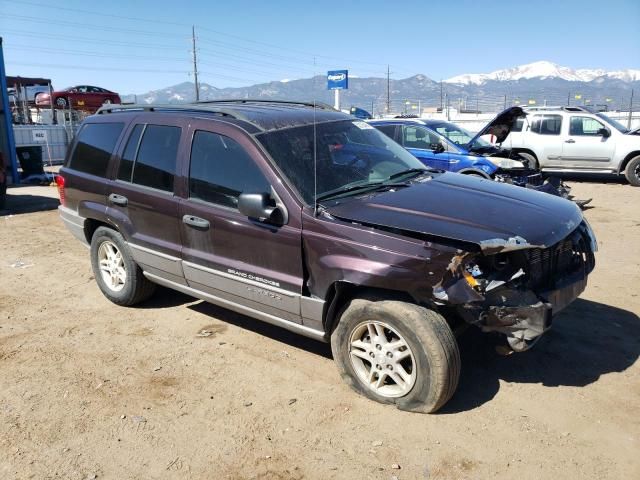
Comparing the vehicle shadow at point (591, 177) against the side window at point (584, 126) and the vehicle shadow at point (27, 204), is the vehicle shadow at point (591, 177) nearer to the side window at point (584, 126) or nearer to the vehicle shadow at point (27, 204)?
the side window at point (584, 126)

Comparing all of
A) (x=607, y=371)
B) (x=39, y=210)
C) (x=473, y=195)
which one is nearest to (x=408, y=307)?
(x=473, y=195)

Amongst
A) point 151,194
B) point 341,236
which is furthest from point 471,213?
point 151,194

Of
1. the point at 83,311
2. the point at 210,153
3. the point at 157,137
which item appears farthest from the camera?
the point at 83,311

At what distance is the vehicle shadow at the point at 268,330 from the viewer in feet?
14.4

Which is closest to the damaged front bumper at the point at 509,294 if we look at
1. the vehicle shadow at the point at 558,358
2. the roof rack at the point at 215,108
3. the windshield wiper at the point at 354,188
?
the vehicle shadow at the point at 558,358

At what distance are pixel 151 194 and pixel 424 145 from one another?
23.2 ft

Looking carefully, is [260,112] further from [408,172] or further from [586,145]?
[586,145]

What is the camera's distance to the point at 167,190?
445 centimetres

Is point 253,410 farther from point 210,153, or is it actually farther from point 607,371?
point 607,371

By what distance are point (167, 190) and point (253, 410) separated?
6.45 ft

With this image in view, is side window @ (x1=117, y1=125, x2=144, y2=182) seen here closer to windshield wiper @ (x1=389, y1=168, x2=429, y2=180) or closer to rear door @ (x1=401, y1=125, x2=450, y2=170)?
windshield wiper @ (x1=389, y1=168, x2=429, y2=180)

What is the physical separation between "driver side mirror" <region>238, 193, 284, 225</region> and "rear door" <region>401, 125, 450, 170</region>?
6863mm

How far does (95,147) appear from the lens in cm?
532

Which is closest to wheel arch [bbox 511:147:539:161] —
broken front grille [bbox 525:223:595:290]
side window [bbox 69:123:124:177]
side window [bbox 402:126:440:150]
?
side window [bbox 402:126:440:150]
